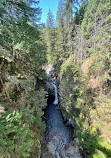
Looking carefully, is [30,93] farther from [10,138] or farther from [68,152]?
[68,152]

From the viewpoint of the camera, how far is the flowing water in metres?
8.98

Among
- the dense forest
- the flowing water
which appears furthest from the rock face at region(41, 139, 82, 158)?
the dense forest

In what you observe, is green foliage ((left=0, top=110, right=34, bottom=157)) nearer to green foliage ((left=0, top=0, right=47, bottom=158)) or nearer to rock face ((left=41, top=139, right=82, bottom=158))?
green foliage ((left=0, top=0, right=47, bottom=158))

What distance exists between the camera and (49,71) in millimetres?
29438

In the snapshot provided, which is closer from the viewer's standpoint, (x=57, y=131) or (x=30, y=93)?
(x=30, y=93)

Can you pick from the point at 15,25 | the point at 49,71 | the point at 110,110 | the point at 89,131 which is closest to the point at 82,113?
the point at 89,131

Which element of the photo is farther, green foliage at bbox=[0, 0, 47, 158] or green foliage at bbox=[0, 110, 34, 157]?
green foliage at bbox=[0, 0, 47, 158]

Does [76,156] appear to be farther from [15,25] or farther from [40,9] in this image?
[40,9]

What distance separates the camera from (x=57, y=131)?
36.0ft

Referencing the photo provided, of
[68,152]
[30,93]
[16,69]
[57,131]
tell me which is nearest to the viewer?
[16,69]

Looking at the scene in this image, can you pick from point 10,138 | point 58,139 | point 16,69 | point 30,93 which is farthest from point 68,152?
point 16,69

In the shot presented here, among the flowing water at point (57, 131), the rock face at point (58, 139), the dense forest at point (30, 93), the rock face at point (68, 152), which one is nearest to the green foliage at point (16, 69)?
the dense forest at point (30, 93)

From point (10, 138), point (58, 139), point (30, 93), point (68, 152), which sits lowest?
point (58, 139)

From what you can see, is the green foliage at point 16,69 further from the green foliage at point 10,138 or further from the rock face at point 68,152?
the rock face at point 68,152
